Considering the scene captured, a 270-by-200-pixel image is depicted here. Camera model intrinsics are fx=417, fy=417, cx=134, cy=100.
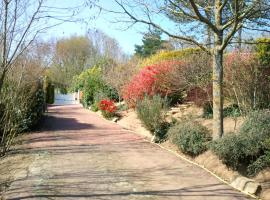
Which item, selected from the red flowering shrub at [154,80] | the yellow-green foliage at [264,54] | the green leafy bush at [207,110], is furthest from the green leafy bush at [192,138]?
the red flowering shrub at [154,80]

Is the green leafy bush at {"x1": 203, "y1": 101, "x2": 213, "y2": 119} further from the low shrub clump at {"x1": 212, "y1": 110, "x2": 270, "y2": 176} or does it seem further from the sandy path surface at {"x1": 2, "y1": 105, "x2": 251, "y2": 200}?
the low shrub clump at {"x1": 212, "y1": 110, "x2": 270, "y2": 176}

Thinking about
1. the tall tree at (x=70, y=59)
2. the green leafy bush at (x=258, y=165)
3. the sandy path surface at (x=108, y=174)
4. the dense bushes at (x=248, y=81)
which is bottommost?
the sandy path surface at (x=108, y=174)

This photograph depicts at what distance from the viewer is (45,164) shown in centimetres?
1031

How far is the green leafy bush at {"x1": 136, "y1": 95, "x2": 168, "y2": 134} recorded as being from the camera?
14766 millimetres

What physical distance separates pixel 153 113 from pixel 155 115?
102 millimetres

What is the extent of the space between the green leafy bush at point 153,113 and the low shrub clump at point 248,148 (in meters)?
5.18

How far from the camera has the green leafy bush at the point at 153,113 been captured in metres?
14.8

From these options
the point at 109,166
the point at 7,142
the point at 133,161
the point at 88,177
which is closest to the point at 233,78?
the point at 133,161

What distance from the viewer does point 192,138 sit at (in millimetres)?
11383

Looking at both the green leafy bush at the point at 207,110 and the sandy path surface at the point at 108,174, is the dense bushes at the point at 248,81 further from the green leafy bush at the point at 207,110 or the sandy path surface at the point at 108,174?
the sandy path surface at the point at 108,174

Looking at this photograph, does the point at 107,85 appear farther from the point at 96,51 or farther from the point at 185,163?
the point at 96,51

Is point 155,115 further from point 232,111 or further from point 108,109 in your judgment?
point 108,109

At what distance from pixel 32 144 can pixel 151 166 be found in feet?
16.9

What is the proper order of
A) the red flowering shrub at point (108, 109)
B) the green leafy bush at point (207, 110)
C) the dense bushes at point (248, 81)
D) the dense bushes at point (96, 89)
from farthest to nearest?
the dense bushes at point (96, 89) → the red flowering shrub at point (108, 109) → the green leafy bush at point (207, 110) → the dense bushes at point (248, 81)
